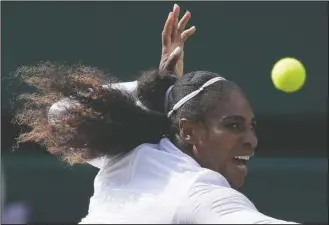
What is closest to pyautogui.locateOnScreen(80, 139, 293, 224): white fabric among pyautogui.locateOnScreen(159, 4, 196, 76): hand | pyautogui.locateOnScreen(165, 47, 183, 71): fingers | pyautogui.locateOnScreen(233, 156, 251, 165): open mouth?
pyautogui.locateOnScreen(233, 156, 251, 165): open mouth

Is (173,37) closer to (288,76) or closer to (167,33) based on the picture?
(167,33)

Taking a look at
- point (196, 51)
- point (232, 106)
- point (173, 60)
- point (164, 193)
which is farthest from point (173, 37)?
point (196, 51)

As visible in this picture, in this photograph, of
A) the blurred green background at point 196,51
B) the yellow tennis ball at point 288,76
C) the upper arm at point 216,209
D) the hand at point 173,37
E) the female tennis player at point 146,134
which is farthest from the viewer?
the blurred green background at point 196,51

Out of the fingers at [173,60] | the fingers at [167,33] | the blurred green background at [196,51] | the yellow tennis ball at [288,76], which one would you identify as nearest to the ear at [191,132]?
the fingers at [173,60]

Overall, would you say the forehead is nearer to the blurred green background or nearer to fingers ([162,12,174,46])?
fingers ([162,12,174,46])

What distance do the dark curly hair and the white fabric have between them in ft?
0.22

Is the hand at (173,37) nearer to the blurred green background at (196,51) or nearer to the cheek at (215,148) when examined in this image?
the cheek at (215,148)

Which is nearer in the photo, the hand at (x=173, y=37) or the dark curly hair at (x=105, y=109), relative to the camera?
the dark curly hair at (x=105, y=109)

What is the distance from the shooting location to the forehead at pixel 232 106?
2322 millimetres

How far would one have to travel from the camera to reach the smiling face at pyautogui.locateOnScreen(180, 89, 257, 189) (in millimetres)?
2324

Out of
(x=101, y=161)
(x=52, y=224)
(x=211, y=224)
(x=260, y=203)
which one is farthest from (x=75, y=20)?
(x=211, y=224)

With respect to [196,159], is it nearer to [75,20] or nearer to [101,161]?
[101,161]

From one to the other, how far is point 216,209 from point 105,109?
49 centimetres

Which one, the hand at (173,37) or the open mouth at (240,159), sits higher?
the hand at (173,37)
